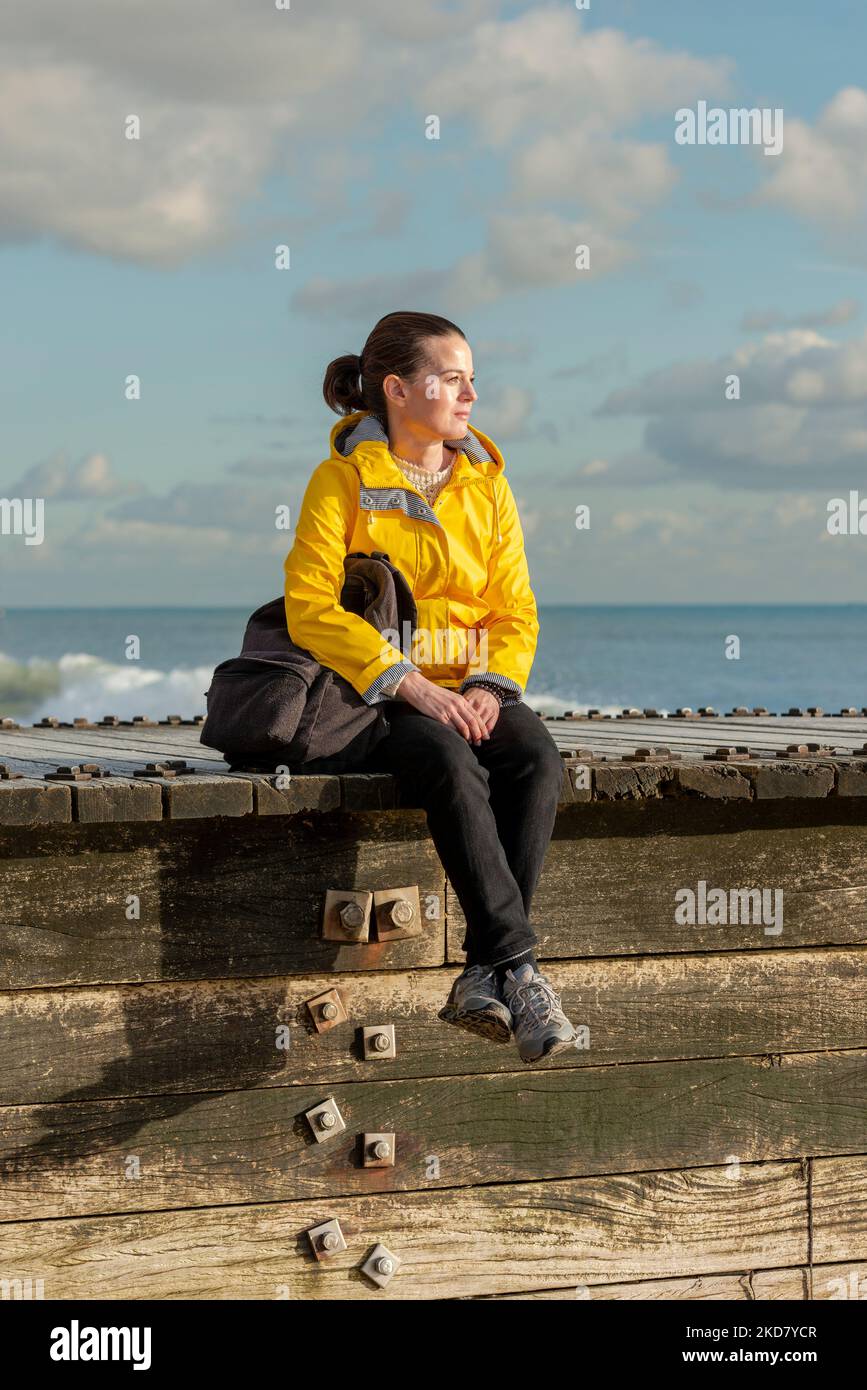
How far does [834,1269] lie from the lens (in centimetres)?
508

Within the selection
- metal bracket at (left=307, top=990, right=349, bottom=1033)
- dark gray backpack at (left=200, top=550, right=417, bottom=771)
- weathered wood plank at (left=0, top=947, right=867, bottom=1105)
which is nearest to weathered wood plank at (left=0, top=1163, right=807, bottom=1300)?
weathered wood plank at (left=0, top=947, right=867, bottom=1105)

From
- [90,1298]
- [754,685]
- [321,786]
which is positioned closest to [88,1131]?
[90,1298]

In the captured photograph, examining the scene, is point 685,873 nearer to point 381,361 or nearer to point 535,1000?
point 535,1000

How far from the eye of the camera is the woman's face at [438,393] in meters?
4.69

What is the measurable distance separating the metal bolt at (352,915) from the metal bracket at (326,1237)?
0.90 metres

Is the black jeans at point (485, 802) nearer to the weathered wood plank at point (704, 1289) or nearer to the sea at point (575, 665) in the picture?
the weathered wood plank at point (704, 1289)

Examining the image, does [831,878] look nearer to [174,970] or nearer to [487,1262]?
[487,1262]

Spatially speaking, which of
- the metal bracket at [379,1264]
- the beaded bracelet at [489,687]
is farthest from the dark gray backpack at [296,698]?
the metal bracket at [379,1264]

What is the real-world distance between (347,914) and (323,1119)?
0.62 meters

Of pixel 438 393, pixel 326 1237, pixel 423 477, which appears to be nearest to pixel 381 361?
pixel 438 393

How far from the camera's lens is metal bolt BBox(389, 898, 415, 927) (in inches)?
175

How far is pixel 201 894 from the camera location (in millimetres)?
4332

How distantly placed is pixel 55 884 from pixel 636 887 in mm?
1753

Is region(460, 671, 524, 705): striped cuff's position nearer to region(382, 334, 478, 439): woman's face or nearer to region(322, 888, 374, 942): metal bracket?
region(322, 888, 374, 942): metal bracket
